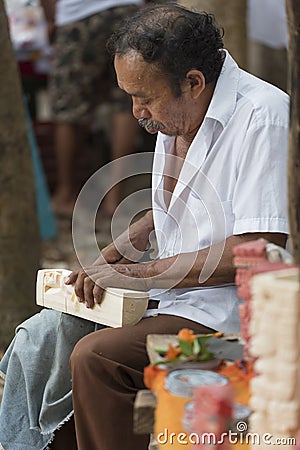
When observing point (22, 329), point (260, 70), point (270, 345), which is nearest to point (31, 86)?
point (260, 70)

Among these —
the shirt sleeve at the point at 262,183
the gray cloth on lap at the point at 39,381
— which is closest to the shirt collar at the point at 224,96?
the shirt sleeve at the point at 262,183

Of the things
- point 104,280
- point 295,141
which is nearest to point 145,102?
point 104,280

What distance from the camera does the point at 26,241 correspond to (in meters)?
4.29

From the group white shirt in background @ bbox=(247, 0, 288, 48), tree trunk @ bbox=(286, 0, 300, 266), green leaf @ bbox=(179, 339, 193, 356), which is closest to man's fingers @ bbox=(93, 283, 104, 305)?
green leaf @ bbox=(179, 339, 193, 356)

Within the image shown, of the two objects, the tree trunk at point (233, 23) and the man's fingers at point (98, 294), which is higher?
the tree trunk at point (233, 23)

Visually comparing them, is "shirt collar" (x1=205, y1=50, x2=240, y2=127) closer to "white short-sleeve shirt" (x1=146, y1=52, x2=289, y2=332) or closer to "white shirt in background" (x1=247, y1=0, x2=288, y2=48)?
"white short-sleeve shirt" (x1=146, y1=52, x2=289, y2=332)

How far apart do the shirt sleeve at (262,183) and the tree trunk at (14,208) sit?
1.72 metres

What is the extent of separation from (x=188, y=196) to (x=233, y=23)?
223 centimetres

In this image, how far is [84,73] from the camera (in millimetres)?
6508

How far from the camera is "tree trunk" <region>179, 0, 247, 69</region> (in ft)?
15.4

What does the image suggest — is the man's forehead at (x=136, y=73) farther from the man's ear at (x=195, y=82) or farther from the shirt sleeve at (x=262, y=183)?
the shirt sleeve at (x=262, y=183)

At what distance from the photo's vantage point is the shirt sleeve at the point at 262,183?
258 cm

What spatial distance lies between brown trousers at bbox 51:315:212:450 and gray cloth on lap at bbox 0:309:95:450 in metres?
0.23

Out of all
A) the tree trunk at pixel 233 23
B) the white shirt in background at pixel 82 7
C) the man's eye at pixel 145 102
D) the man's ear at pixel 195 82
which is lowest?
the man's eye at pixel 145 102
